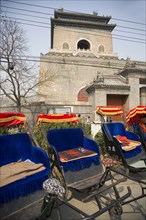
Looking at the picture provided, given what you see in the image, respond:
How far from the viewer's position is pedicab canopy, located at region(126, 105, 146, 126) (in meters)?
4.69

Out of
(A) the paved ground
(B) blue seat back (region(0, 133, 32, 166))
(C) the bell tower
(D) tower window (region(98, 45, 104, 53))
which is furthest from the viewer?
(D) tower window (region(98, 45, 104, 53))

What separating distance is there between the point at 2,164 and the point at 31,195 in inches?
30.3

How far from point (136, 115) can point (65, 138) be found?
253 cm

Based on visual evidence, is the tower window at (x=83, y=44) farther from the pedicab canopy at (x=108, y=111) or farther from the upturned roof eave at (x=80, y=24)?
the pedicab canopy at (x=108, y=111)

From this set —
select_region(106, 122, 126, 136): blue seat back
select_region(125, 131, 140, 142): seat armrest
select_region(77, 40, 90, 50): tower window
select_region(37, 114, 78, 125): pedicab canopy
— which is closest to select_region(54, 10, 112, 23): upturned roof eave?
select_region(77, 40, 90, 50): tower window

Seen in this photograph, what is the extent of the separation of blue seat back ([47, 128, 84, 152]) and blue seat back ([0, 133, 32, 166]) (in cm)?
45

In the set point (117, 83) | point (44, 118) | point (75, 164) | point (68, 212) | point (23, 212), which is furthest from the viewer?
point (117, 83)

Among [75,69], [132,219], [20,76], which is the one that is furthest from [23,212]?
[75,69]

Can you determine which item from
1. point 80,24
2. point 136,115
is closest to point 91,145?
point 136,115

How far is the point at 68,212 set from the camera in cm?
255

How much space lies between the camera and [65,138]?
343cm

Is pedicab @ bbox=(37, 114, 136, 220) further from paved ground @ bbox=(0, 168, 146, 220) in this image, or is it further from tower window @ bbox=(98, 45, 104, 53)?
tower window @ bbox=(98, 45, 104, 53)

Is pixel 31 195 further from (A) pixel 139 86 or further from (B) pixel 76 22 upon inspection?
(B) pixel 76 22

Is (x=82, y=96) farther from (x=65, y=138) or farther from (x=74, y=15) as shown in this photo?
(x=65, y=138)
